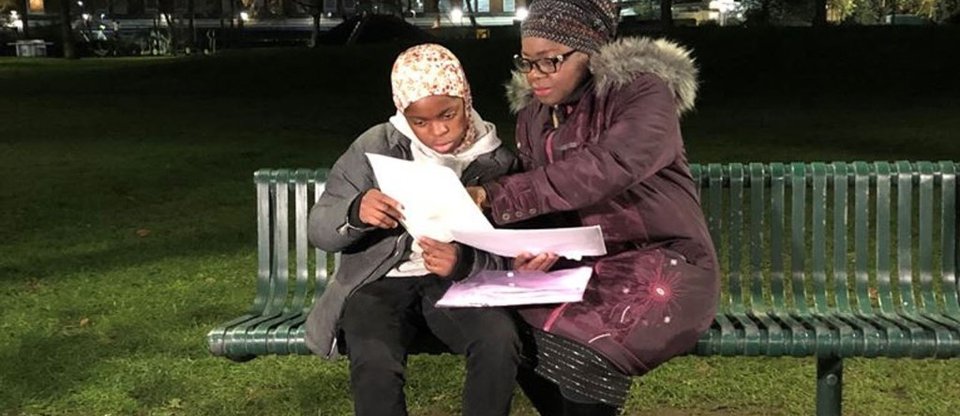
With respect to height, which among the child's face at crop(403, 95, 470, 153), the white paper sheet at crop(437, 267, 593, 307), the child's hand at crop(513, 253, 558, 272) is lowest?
the white paper sheet at crop(437, 267, 593, 307)

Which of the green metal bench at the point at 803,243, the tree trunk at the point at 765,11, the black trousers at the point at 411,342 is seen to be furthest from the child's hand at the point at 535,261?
the tree trunk at the point at 765,11

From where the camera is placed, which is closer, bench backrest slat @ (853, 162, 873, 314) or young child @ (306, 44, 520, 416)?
young child @ (306, 44, 520, 416)

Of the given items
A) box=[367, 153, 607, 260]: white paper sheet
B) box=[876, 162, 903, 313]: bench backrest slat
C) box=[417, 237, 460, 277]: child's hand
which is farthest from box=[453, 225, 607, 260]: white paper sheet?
box=[876, 162, 903, 313]: bench backrest slat

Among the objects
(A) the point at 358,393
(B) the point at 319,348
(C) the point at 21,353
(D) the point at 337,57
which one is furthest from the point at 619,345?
(D) the point at 337,57

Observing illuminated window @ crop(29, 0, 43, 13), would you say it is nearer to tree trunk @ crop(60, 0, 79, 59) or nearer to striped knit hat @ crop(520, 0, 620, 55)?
tree trunk @ crop(60, 0, 79, 59)

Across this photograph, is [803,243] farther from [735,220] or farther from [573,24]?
[573,24]

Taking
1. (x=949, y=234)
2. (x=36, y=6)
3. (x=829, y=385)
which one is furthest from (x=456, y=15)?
(x=829, y=385)

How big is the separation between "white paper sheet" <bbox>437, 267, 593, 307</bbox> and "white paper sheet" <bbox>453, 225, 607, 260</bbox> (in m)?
0.09

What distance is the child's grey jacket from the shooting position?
3.38 meters

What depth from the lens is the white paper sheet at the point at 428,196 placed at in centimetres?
295

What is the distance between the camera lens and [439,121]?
336cm

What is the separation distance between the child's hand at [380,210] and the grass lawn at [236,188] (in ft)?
5.17

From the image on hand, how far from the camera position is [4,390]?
4.80m

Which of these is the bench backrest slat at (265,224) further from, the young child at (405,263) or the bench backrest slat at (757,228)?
the bench backrest slat at (757,228)
